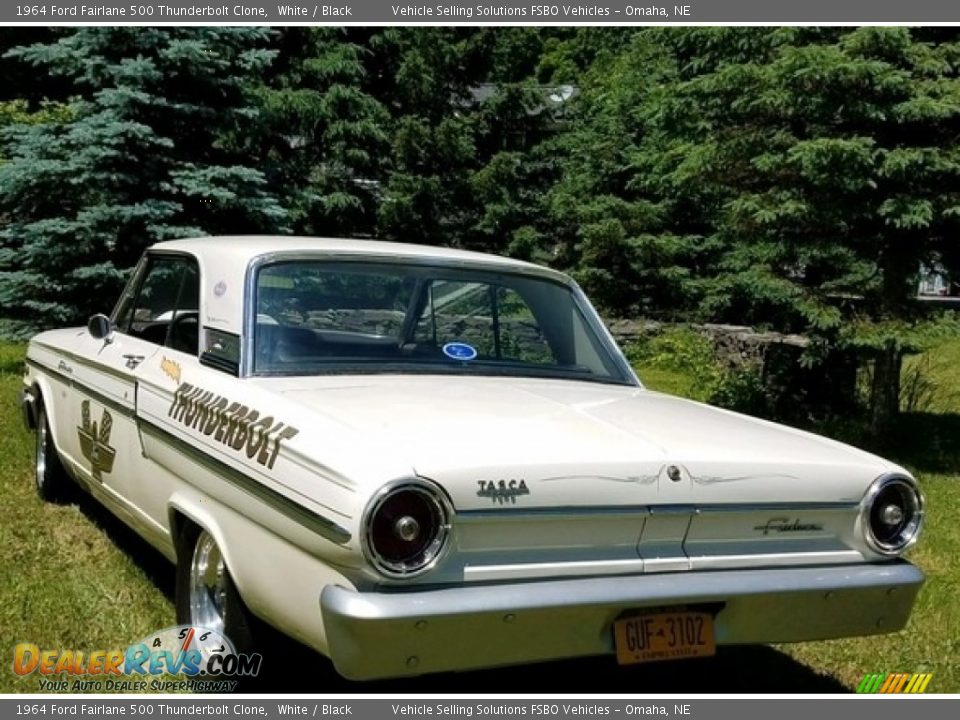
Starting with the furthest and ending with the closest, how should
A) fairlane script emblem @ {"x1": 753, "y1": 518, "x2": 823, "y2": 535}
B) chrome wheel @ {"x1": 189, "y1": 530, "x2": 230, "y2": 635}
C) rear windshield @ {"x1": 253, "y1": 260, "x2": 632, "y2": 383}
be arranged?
rear windshield @ {"x1": 253, "y1": 260, "x2": 632, "y2": 383}, chrome wheel @ {"x1": 189, "y1": 530, "x2": 230, "y2": 635}, fairlane script emblem @ {"x1": 753, "y1": 518, "x2": 823, "y2": 535}

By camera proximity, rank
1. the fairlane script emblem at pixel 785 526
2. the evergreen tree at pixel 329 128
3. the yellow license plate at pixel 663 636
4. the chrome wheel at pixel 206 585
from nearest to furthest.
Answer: the yellow license plate at pixel 663 636
the fairlane script emblem at pixel 785 526
the chrome wheel at pixel 206 585
the evergreen tree at pixel 329 128

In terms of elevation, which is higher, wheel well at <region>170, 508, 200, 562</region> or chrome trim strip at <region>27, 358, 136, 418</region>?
chrome trim strip at <region>27, 358, 136, 418</region>

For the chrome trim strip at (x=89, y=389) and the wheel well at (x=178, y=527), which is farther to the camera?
the chrome trim strip at (x=89, y=389)

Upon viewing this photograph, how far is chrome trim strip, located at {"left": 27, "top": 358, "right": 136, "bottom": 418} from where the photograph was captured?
4715 mm

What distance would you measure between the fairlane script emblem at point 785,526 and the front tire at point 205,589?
66.6 inches

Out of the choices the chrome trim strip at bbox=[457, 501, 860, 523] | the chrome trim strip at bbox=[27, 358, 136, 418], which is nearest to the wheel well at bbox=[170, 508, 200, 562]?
the chrome trim strip at bbox=[27, 358, 136, 418]

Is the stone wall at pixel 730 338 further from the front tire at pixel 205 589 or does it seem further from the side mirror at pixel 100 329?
the front tire at pixel 205 589

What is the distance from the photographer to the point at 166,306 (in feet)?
16.9

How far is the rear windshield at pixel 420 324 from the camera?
4164mm

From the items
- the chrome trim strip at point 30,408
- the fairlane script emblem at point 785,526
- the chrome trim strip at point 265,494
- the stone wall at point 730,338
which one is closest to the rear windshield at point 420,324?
the chrome trim strip at point 265,494

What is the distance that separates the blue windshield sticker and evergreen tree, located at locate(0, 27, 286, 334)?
6.75m

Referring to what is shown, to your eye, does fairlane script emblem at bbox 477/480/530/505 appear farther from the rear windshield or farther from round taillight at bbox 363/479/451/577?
the rear windshield

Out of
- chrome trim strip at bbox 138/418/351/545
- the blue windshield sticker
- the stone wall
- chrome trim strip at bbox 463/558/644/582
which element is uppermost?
the blue windshield sticker

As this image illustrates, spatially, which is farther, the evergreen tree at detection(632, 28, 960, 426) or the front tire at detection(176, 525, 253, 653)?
the evergreen tree at detection(632, 28, 960, 426)
